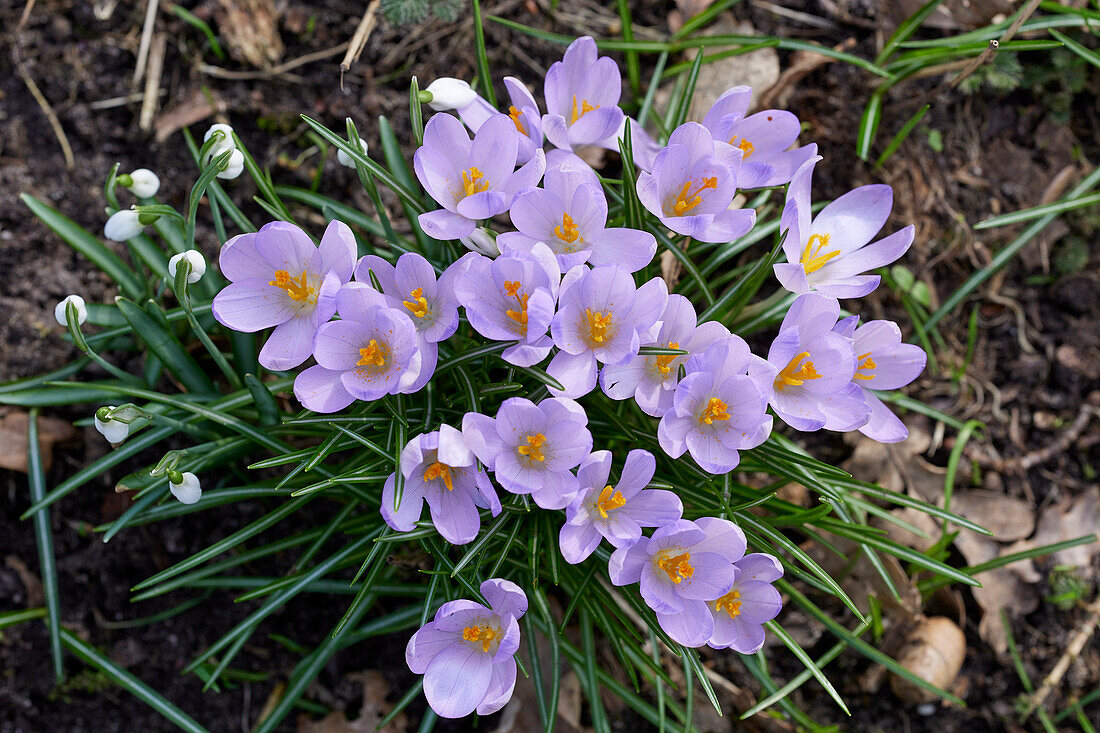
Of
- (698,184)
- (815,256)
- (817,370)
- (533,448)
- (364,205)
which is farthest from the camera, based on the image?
(364,205)

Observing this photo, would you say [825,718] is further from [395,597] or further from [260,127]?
[260,127]

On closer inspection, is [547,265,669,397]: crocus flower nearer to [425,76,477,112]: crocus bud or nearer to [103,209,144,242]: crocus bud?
[425,76,477,112]: crocus bud

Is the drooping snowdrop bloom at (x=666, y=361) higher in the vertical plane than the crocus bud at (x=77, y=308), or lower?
higher

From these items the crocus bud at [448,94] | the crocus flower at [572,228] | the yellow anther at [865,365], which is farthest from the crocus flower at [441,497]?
the yellow anther at [865,365]

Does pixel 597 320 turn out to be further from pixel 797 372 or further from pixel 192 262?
pixel 192 262

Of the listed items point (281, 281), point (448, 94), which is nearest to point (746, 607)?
point (281, 281)

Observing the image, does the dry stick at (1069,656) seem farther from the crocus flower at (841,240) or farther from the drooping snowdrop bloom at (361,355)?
the drooping snowdrop bloom at (361,355)
